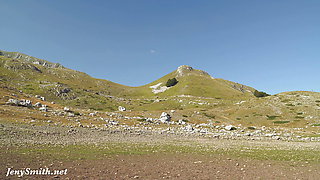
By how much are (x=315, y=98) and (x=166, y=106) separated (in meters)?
71.9

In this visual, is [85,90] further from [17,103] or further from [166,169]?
[166,169]

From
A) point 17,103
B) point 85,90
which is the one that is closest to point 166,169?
point 17,103

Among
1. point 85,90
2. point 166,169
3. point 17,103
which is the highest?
point 85,90

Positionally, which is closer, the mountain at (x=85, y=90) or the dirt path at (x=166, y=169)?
the dirt path at (x=166, y=169)

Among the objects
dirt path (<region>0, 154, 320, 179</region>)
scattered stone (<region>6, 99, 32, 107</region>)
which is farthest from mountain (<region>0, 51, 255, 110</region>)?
dirt path (<region>0, 154, 320, 179</region>)

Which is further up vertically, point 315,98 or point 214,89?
point 214,89

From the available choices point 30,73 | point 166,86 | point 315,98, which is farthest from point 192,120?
point 30,73

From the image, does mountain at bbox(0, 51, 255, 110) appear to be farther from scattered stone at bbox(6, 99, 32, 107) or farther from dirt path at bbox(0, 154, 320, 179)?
dirt path at bbox(0, 154, 320, 179)

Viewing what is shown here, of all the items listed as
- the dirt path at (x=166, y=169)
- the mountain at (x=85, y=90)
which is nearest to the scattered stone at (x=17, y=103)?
the dirt path at (x=166, y=169)

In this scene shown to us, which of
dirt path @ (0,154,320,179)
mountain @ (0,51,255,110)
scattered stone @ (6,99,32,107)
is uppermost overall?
mountain @ (0,51,255,110)

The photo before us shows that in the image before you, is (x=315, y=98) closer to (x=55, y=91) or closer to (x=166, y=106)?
(x=166, y=106)

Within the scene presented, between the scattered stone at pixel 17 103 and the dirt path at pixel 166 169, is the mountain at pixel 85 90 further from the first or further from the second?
the dirt path at pixel 166 169

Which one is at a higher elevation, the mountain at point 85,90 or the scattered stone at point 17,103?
the mountain at point 85,90

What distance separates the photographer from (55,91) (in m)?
109
